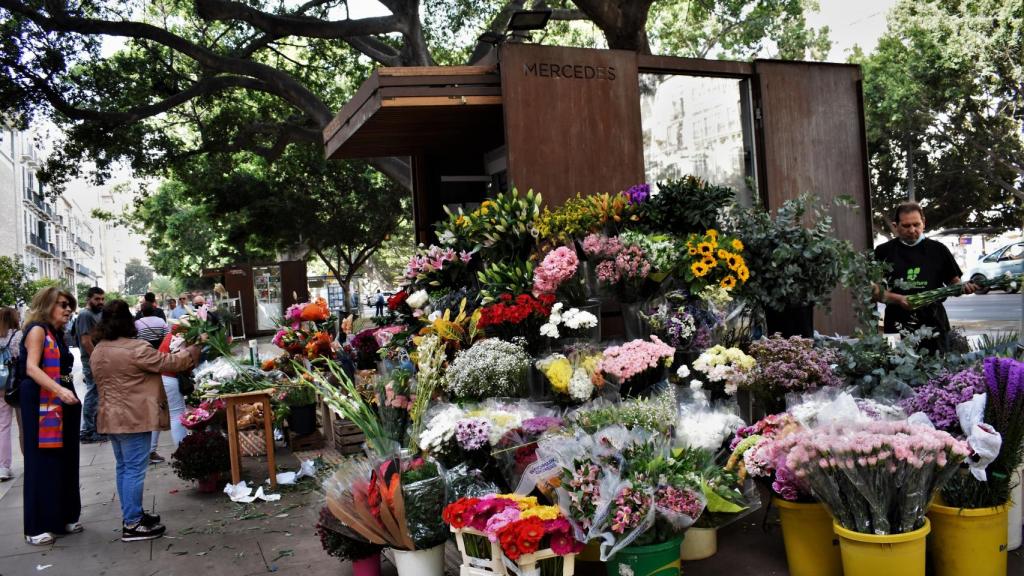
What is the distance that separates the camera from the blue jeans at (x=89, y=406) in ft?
29.3

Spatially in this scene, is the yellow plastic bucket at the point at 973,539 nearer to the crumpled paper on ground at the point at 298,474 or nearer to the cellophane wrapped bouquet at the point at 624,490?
the cellophane wrapped bouquet at the point at 624,490

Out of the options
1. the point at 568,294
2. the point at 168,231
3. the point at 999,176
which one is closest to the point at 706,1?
the point at 568,294

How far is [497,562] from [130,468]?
3292mm

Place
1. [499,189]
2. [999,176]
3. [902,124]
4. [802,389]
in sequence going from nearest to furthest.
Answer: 1. [802,389]
2. [499,189]
3. [902,124]
4. [999,176]

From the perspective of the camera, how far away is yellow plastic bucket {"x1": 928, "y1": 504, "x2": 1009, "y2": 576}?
324cm

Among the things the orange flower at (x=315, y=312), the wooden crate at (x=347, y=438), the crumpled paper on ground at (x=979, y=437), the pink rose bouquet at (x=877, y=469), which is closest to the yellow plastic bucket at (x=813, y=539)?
the pink rose bouquet at (x=877, y=469)

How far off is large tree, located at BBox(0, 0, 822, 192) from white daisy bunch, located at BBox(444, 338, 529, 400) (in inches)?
216

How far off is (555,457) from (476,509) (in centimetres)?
44

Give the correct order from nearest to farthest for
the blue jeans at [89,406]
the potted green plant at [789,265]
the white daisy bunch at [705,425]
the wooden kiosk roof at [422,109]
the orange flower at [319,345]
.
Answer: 1. the white daisy bunch at [705,425]
2. the potted green plant at [789,265]
3. the wooden kiosk roof at [422,109]
4. the orange flower at [319,345]
5. the blue jeans at [89,406]

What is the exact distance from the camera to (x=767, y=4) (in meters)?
12.9

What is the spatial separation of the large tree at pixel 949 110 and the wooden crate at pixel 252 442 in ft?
64.0

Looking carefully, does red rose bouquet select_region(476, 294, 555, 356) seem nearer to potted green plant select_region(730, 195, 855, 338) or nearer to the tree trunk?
potted green plant select_region(730, 195, 855, 338)

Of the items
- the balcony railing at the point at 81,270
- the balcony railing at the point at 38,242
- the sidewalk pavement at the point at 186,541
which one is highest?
the balcony railing at the point at 81,270

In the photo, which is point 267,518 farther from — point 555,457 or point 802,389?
point 802,389
